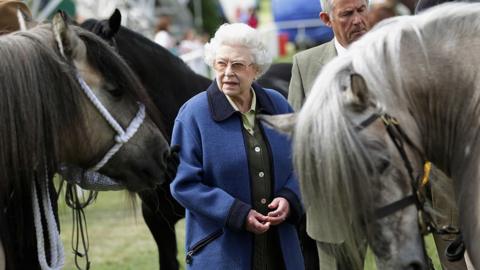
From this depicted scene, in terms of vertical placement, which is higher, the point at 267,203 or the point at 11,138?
the point at 11,138

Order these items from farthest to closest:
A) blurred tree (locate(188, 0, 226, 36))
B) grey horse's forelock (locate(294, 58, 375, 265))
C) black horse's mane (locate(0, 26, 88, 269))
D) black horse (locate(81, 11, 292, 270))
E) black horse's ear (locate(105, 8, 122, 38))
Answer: blurred tree (locate(188, 0, 226, 36))
black horse (locate(81, 11, 292, 270))
black horse's ear (locate(105, 8, 122, 38))
black horse's mane (locate(0, 26, 88, 269))
grey horse's forelock (locate(294, 58, 375, 265))

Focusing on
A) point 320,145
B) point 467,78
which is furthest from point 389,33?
point 320,145

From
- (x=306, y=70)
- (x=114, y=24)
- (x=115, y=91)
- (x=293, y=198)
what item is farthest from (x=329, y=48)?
(x=114, y=24)

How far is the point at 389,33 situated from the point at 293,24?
928 inches

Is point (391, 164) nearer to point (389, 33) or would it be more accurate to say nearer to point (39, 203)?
point (389, 33)

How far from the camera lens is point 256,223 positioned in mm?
4586

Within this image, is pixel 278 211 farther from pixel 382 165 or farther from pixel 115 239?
pixel 115 239

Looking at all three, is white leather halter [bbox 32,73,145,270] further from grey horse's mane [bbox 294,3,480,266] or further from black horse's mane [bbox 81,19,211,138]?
black horse's mane [bbox 81,19,211,138]

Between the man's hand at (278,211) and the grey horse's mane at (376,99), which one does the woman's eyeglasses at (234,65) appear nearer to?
the man's hand at (278,211)

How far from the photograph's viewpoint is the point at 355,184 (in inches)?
134

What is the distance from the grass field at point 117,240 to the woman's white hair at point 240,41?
3.35m

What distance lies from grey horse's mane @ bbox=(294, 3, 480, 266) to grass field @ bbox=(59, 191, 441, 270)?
4282 mm

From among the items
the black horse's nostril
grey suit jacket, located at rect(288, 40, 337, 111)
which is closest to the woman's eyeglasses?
grey suit jacket, located at rect(288, 40, 337, 111)

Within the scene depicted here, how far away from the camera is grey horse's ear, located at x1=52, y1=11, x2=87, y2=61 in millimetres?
4168
